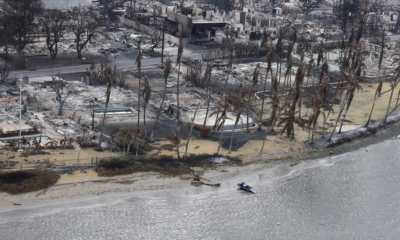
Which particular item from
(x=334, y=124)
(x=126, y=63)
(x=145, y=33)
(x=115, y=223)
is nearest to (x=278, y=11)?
(x=145, y=33)

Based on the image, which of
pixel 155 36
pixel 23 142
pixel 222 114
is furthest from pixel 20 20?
pixel 222 114

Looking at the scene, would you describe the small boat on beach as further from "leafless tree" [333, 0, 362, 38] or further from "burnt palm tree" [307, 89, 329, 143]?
"leafless tree" [333, 0, 362, 38]

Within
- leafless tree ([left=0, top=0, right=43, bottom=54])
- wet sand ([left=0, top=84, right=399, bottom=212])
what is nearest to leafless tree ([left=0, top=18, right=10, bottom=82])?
leafless tree ([left=0, top=0, right=43, bottom=54])

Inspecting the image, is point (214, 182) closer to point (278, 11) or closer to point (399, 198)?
point (399, 198)

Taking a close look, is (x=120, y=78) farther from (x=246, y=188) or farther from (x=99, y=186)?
(x=246, y=188)

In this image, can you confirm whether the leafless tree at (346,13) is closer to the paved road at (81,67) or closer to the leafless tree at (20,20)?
the paved road at (81,67)
